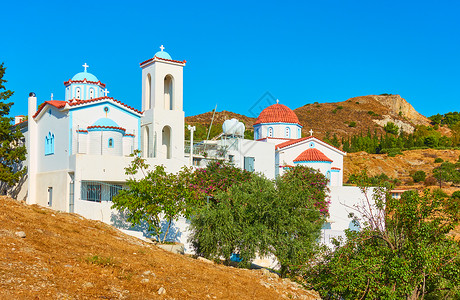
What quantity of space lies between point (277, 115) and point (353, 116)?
78.3 meters

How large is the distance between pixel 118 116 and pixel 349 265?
58.8ft

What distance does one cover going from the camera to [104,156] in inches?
1059

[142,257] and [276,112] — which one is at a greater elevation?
[276,112]

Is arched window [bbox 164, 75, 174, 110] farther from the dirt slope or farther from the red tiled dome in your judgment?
the dirt slope

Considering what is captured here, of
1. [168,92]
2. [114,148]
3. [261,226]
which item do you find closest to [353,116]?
[168,92]

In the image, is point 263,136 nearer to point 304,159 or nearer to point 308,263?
point 304,159

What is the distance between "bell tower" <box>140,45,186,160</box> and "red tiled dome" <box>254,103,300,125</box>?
14.9 metres

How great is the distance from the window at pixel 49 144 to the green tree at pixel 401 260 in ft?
59.9

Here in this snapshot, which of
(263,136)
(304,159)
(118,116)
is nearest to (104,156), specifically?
(118,116)

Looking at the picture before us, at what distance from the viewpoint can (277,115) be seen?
46.2 metres

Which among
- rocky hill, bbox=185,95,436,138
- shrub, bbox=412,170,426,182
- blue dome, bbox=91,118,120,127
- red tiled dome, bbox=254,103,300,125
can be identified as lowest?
shrub, bbox=412,170,426,182

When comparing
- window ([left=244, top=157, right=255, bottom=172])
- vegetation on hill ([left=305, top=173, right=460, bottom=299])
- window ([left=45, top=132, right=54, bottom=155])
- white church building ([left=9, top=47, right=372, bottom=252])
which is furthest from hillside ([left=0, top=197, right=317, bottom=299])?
window ([left=244, top=157, right=255, bottom=172])

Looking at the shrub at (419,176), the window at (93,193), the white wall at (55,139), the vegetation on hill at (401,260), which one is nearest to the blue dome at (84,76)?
the white wall at (55,139)

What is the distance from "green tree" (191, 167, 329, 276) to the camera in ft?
67.6
